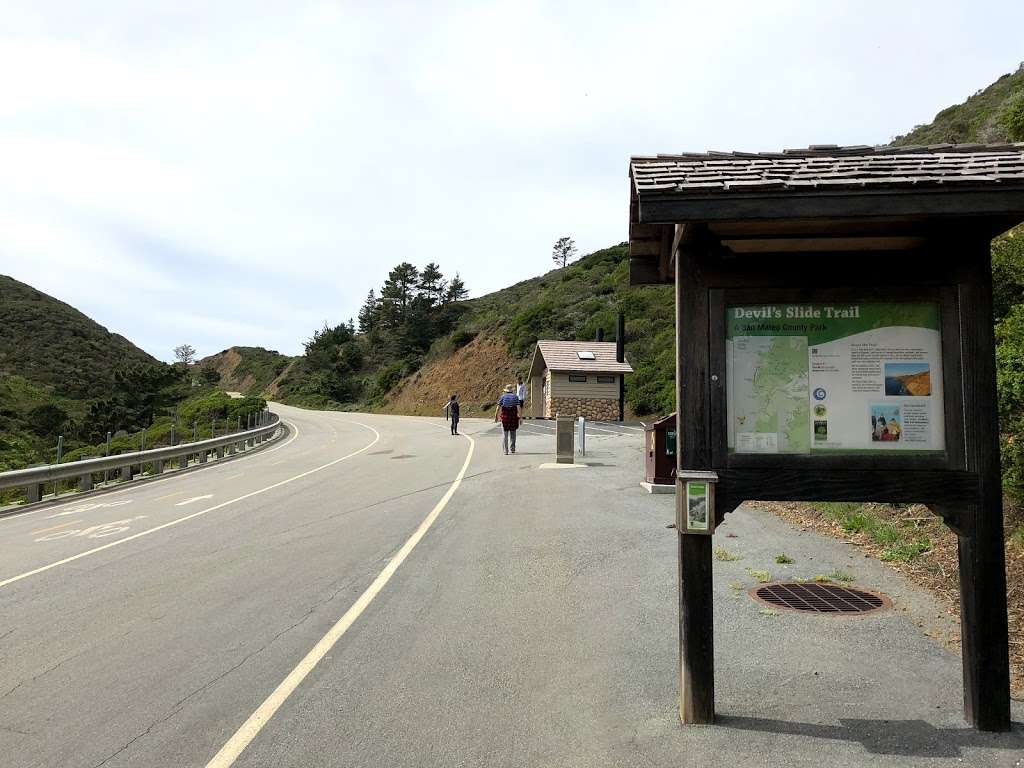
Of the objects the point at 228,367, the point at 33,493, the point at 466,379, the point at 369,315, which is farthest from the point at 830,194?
the point at 228,367

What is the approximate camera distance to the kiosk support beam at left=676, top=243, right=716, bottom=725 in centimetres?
403

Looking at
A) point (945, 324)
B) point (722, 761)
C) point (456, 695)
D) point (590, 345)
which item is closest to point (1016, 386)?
point (945, 324)

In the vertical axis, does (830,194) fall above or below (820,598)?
above

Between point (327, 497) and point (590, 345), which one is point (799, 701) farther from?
point (590, 345)

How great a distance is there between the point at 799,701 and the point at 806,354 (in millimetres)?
1979

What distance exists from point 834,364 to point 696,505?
3.70ft

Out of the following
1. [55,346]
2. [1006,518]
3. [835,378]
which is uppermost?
[55,346]

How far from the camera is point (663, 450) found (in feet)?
40.5

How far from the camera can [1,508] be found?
47.7ft

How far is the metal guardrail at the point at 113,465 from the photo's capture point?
593 inches

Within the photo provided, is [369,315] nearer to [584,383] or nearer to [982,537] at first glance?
[584,383]

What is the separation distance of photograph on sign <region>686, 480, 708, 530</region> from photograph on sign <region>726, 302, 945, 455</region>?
340mm

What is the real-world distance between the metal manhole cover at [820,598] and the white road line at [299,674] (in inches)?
134

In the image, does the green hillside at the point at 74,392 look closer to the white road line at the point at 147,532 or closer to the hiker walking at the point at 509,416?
the white road line at the point at 147,532
